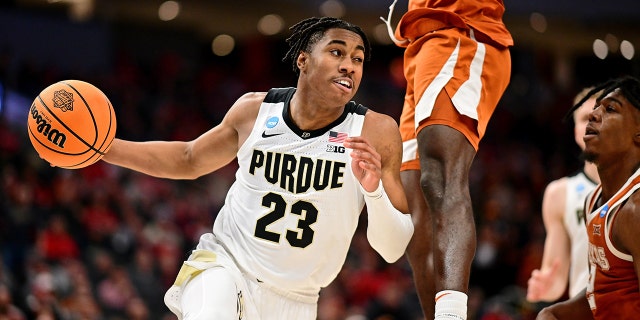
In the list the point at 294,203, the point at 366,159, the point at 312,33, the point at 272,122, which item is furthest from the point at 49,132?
the point at 366,159

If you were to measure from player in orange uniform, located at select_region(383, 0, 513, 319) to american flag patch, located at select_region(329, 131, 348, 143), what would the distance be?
378 mm

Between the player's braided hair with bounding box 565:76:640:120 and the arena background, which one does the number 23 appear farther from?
the arena background

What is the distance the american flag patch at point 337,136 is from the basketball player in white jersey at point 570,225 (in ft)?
7.95

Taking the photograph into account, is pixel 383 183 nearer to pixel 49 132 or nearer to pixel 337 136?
pixel 337 136

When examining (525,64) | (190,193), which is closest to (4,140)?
(190,193)

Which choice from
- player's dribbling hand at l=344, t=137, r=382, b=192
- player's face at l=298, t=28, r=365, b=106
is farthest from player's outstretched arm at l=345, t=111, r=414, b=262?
player's face at l=298, t=28, r=365, b=106

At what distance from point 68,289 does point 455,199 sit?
755 centimetres

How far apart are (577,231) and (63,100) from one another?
4.02 m

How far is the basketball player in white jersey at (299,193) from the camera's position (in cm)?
447

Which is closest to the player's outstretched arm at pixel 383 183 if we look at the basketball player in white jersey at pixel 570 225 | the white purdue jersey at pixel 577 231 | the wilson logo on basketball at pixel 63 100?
the wilson logo on basketball at pixel 63 100

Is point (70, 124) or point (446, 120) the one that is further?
point (70, 124)

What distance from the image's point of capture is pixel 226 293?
4.31 meters

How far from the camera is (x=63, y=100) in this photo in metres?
4.58

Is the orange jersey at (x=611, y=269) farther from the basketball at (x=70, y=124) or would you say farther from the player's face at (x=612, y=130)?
the basketball at (x=70, y=124)
